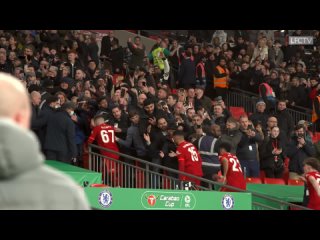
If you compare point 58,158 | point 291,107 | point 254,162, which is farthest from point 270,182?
point 291,107

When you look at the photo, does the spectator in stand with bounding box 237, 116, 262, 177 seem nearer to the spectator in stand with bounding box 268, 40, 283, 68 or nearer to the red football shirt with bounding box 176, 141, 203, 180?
the red football shirt with bounding box 176, 141, 203, 180

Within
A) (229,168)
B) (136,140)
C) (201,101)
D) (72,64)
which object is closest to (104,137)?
(136,140)

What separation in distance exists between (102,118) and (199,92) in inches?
188

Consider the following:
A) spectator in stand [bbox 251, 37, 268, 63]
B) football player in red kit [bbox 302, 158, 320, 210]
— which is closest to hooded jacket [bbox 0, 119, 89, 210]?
football player in red kit [bbox 302, 158, 320, 210]

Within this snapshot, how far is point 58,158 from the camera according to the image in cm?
1496

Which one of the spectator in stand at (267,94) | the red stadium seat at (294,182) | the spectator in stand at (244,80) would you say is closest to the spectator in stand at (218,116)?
the red stadium seat at (294,182)

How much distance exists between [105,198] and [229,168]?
2865 millimetres

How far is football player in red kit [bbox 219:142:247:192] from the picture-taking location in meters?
15.1

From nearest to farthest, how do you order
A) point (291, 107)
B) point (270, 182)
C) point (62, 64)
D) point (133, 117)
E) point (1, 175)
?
1. point (1, 175)
2. point (133, 117)
3. point (270, 182)
4. point (62, 64)
5. point (291, 107)

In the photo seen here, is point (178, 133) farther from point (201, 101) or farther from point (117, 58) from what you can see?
point (117, 58)

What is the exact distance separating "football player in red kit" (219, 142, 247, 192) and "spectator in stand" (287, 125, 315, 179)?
250cm

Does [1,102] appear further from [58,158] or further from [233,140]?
[233,140]

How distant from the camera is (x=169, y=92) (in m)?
20.2

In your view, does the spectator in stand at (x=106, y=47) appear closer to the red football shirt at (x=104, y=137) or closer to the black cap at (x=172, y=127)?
the black cap at (x=172, y=127)
